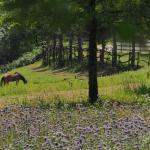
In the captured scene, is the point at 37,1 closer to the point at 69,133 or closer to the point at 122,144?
the point at 69,133

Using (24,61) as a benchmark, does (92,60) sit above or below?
above

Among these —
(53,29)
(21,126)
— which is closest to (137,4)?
(53,29)

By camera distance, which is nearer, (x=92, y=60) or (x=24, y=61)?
(x=92, y=60)

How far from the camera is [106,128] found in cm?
859

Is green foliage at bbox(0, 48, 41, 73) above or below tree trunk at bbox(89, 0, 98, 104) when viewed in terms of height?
below

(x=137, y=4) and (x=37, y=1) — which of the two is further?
(x=137, y=4)

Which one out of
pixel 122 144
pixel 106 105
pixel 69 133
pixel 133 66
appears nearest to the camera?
pixel 122 144

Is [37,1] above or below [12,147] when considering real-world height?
above

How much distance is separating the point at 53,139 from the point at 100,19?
738 cm

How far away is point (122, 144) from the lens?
7.40m

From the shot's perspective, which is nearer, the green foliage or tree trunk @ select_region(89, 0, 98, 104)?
tree trunk @ select_region(89, 0, 98, 104)

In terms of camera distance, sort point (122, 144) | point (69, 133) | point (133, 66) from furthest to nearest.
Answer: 1. point (133, 66)
2. point (69, 133)
3. point (122, 144)

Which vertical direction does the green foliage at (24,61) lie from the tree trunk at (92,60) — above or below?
below

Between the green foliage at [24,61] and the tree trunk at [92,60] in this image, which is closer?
the tree trunk at [92,60]
